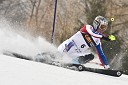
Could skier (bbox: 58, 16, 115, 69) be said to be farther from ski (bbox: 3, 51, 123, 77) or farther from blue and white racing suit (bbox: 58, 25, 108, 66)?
ski (bbox: 3, 51, 123, 77)

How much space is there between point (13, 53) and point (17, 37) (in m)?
1.78

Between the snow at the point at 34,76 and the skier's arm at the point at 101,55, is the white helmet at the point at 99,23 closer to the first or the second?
the skier's arm at the point at 101,55

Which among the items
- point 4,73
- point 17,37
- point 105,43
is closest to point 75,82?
point 4,73

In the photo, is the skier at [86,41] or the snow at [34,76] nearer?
the snow at [34,76]

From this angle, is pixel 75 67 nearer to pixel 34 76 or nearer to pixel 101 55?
pixel 101 55

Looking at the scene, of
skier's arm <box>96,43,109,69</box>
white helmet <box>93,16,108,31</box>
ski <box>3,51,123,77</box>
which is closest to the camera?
ski <box>3,51,123,77</box>

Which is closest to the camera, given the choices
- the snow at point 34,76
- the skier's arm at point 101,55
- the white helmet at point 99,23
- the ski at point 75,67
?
the snow at point 34,76

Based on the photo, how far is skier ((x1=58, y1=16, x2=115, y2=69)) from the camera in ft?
36.5

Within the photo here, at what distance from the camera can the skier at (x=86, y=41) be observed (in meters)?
11.1

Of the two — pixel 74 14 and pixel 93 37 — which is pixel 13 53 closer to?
pixel 93 37

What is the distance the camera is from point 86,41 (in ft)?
36.9

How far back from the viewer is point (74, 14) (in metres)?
25.3

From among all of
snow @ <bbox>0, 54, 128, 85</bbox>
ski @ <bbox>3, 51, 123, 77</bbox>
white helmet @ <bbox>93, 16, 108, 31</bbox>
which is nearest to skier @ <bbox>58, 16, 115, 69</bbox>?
white helmet @ <bbox>93, 16, 108, 31</bbox>

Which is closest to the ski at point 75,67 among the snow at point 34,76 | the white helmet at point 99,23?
the white helmet at point 99,23
